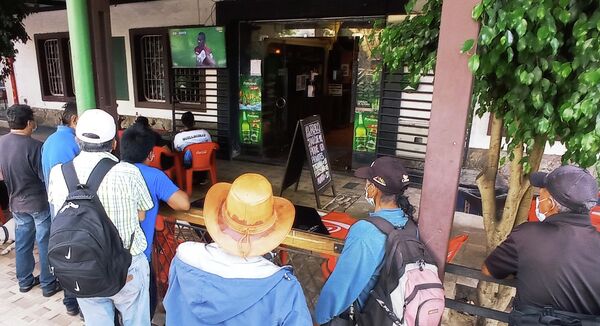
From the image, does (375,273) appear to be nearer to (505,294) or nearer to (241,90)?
(505,294)

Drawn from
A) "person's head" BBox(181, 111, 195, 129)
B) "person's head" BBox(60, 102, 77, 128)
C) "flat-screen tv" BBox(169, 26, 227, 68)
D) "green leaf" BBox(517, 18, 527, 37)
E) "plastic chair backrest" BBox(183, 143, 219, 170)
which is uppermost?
"flat-screen tv" BBox(169, 26, 227, 68)

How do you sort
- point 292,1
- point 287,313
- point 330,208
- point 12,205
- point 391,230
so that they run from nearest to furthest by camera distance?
point 287,313 → point 391,230 → point 12,205 → point 330,208 → point 292,1

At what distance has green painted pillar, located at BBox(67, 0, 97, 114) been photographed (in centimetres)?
291

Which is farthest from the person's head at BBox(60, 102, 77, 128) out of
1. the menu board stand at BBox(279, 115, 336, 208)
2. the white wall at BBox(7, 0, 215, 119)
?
the white wall at BBox(7, 0, 215, 119)

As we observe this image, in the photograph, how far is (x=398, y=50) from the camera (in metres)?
2.48

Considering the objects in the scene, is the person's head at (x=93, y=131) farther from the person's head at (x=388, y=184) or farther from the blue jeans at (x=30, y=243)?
the blue jeans at (x=30, y=243)

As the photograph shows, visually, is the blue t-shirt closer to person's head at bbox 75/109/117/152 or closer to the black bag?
person's head at bbox 75/109/117/152

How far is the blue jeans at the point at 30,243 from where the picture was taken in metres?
3.36

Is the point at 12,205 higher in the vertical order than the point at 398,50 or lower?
lower

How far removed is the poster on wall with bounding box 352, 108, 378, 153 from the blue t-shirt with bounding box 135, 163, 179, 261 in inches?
195

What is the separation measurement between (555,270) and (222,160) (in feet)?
23.5

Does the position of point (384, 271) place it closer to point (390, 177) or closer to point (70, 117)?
point (390, 177)

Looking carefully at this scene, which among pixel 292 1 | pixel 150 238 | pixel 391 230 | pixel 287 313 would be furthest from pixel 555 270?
pixel 292 1

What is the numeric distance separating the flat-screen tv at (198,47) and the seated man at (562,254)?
263 inches
